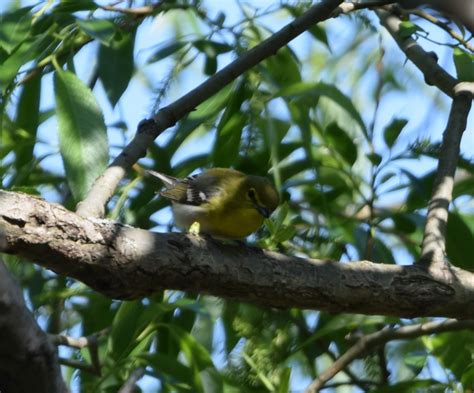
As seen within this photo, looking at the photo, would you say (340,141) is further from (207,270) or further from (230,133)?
(207,270)

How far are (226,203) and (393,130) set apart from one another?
83 centimetres

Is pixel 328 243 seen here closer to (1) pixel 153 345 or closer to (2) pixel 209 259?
(1) pixel 153 345

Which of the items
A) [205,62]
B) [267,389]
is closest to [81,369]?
[267,389]

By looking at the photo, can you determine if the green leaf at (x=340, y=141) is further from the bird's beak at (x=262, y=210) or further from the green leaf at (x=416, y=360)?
the green leaf at (x=416, y=360)

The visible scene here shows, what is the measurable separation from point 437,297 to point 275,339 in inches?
33.2

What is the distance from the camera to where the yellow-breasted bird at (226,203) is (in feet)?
12.1

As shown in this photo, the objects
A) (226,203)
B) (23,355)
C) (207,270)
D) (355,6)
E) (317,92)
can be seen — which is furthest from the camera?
(226,203)

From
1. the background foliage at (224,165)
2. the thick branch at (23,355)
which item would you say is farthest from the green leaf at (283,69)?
the thick branch at (23,355)

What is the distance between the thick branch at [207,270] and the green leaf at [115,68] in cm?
72

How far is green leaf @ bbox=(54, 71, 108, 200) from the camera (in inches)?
106

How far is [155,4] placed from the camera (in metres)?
3.41

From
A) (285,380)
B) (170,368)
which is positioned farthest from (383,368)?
(170,368)

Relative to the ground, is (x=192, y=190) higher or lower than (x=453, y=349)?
higher

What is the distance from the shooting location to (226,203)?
12.5ft
